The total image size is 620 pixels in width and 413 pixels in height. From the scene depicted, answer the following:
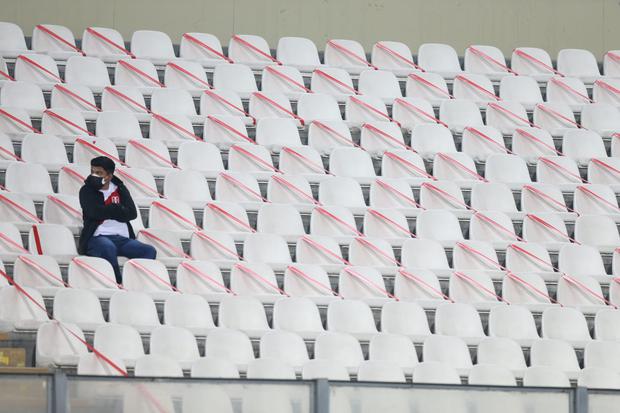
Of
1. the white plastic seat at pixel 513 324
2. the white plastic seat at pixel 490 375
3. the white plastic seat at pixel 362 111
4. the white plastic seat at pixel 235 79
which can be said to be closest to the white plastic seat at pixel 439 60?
the white plastic seat at pixel 362 111

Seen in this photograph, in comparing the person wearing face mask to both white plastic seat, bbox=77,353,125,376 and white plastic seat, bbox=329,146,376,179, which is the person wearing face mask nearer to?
white plastic seat, bbox=77,353,125,376

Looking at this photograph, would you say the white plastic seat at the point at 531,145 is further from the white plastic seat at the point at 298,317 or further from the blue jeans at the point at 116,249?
the blue jeans at the point at 116,249

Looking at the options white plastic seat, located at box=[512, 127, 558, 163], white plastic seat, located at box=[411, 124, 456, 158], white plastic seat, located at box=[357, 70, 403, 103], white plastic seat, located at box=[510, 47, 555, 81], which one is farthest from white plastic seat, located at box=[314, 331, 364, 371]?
white plastic seat, located at box=[510, 47, 555, 81]

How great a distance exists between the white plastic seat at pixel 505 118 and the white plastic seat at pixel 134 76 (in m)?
1.92

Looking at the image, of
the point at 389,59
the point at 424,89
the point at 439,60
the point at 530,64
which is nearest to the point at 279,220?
the point at 424,89

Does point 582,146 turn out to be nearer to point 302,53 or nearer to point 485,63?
point 485,63

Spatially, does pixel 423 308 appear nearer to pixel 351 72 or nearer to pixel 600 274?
pixel 600 274

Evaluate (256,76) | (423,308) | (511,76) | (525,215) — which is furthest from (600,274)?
(256,76)

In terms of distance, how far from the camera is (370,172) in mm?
7473

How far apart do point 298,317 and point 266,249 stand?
0.56m

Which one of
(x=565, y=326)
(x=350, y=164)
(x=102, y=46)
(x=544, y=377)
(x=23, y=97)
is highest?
(x=102, y=46)

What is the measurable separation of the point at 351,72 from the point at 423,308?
2.25m

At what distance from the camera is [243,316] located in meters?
6.19

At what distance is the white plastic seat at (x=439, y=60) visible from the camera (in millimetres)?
8555
